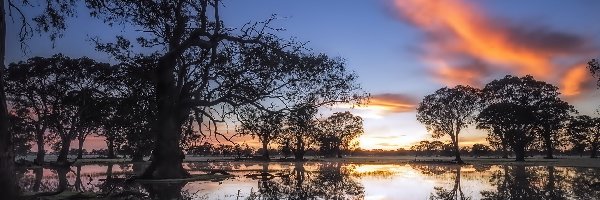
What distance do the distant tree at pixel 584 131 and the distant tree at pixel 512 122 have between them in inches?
940

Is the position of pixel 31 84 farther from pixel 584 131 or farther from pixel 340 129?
pixel 584 131

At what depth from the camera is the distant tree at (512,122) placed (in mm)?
77750

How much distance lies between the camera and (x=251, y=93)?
3053 cm

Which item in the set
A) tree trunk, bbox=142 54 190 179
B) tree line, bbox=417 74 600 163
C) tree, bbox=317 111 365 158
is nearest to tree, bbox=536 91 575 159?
tree line, bbox=417 74 600 163

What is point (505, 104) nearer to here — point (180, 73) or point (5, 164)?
point (180, 73)

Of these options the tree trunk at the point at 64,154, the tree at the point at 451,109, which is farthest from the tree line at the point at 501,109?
the tree trunk at the point at 64,154

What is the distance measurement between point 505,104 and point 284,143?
127 ft

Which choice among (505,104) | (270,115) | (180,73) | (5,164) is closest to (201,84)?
(180,73)

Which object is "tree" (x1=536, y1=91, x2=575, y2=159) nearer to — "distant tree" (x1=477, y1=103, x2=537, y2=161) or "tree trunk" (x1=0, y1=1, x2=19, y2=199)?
"distant tree" (x1=477, y1=103, x2=537, y2=161)

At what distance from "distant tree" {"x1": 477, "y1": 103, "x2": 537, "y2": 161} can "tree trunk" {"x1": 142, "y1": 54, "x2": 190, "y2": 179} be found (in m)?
59.4

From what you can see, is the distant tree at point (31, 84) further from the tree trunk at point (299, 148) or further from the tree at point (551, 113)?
the tree at point (551, 113)

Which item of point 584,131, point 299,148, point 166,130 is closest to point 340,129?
A: point 299,148

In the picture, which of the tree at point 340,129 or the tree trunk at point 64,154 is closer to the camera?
the tree trunk at point 64,154

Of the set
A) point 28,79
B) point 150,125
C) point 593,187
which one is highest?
point 28,79
